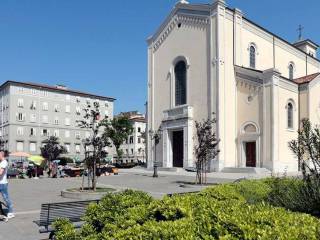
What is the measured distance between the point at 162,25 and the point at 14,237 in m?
35.7

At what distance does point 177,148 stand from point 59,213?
3072 centimetres

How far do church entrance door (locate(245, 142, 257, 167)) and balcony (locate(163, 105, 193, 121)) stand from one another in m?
5.98

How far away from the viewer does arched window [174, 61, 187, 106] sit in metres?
37.9

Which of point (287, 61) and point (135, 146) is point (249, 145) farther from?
point (135, 146)

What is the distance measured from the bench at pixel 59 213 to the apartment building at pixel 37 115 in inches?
2426

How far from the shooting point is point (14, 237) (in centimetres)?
773

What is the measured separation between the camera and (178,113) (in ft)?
123

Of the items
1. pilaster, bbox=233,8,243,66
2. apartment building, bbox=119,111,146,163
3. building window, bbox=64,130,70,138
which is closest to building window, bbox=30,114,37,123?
building window, bbox=64,130,70,138

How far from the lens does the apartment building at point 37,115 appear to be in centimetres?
7094

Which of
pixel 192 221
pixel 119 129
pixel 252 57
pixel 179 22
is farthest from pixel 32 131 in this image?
pixel 192 221

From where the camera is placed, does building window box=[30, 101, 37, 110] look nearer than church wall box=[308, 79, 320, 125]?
No

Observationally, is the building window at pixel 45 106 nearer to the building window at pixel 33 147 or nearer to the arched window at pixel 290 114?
the building window at pixel 33 147

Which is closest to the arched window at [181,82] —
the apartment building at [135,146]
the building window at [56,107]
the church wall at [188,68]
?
the church wall at [188,68]

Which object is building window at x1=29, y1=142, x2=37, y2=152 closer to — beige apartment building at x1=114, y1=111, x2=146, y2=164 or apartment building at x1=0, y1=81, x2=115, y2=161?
apartment building at x1=0, y1=81, x2=115, y2=161
